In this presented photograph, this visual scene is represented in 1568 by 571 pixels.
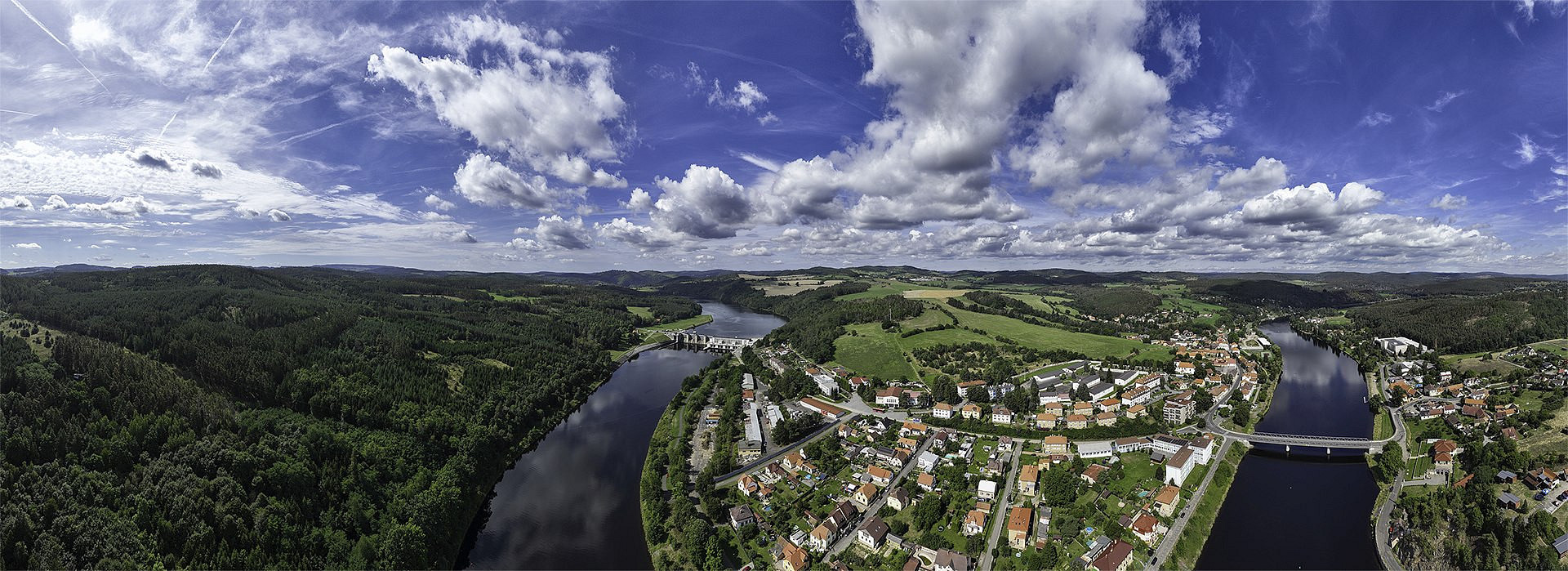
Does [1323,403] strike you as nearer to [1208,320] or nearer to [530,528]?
[1208,320]

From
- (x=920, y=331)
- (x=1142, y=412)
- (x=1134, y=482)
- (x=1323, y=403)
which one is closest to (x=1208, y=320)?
(x=1323, y=403)

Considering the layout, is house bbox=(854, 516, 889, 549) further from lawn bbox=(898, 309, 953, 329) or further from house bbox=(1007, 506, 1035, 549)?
lawn bbox=(898, 309, 953, 329)

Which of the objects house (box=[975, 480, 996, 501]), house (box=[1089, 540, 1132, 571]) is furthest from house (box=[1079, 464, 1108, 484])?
house (box=[1089, 540, 1132, 571])

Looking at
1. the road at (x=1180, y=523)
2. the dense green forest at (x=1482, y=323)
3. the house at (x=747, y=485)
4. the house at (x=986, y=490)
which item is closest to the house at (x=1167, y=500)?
the road at (x=1180, y=523)

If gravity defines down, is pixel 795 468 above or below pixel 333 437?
below

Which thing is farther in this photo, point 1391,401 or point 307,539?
point 1391,401

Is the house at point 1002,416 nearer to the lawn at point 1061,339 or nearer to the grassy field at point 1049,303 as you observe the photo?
the lawn at point 1061,339

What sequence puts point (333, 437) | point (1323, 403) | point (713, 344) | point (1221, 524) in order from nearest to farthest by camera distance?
point (1221, 524)
point (333, 437)
point (1323, 403)
point (713, 344)

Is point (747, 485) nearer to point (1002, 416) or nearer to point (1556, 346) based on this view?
point (1002, 416)
